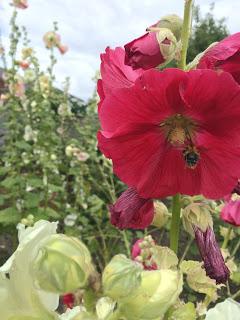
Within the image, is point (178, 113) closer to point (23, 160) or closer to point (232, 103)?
point (232, 103)

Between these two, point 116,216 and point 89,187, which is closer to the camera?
point 116,216

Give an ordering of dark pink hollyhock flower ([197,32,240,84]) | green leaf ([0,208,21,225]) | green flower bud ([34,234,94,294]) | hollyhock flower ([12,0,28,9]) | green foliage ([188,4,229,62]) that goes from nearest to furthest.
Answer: green flower bud ([34,234,94,294]) → dark pink hollyhock flower ([197,32,240,84]) → green leaf ([0,208,21,225]) → hollyhock flower ([12,0,28,9]) → green foliage ([188,4,229,62])

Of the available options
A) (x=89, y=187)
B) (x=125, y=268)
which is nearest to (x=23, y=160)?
(x=89, y=187)

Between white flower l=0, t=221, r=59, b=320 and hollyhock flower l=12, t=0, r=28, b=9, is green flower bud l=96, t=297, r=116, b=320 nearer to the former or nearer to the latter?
white flower l=0, t=221, r=59, b=320

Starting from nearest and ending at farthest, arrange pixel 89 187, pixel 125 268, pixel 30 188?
pixel 125 268
pixel 30 188
pixel 89 187

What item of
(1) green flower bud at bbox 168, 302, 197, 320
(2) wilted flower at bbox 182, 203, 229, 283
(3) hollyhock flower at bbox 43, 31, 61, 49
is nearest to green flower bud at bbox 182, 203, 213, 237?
(2) wilted flower at bbox 182, 203, 229, 283
